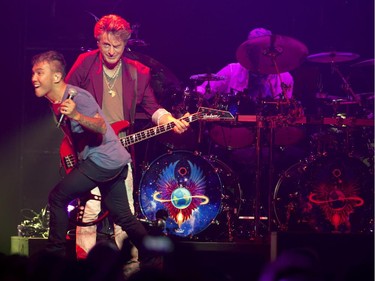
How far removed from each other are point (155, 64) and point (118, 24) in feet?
3.49

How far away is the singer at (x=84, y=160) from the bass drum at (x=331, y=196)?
2.53 meters

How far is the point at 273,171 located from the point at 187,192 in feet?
3.19

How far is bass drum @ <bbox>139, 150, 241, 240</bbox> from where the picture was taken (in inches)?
284

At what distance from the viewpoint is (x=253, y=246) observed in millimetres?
5312

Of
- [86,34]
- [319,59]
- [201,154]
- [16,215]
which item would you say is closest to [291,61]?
[319,59]

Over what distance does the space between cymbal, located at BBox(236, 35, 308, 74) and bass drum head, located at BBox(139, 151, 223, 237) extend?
1270mm

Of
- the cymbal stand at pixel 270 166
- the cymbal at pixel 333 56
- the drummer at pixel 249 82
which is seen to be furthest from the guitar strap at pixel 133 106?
the cymbal at pixel 333 56

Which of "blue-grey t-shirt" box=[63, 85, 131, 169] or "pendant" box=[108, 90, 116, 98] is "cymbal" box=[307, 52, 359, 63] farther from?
"blue-grey t-shirt" box=[63, 85, 131, 169]

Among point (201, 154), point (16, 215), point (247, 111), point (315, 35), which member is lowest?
point (16, 215)

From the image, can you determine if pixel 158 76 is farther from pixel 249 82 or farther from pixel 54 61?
pixel 54 61

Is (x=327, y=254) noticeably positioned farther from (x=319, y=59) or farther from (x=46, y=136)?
(x=46, y=136)

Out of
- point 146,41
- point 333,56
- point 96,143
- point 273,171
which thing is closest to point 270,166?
point 273,171

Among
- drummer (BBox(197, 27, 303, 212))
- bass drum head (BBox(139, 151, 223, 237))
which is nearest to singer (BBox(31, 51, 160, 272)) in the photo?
bass drum head (BBox(139, 151, 223, 237))

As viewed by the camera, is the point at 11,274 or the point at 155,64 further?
the point at 155,64
